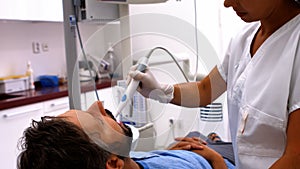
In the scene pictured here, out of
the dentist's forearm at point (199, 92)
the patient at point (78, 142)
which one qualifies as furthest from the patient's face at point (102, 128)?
the dentist's forearm at point (199, 92)

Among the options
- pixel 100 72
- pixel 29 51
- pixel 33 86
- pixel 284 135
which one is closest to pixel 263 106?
pixel 284 135

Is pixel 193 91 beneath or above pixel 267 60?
beneath

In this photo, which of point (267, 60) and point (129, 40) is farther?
point (129, 40)

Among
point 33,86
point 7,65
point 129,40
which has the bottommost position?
point 33,86

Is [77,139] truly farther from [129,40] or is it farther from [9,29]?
[9,29]

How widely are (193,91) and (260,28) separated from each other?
1.13 feet

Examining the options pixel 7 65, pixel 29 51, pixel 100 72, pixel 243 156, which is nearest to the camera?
pixel 243 156

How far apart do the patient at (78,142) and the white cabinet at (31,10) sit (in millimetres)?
1772

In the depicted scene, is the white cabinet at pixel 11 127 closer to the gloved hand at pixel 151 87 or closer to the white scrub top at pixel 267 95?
the gloved hand at pixel 151 87

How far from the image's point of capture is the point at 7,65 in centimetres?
288

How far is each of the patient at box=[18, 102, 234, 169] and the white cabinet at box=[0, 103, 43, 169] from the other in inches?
56.1

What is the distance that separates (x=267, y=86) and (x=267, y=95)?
2 cm

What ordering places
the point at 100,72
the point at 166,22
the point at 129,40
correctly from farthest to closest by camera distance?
the point at 100,72, the point at 129,40, the point at 166,22

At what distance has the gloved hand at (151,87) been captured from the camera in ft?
3.87
